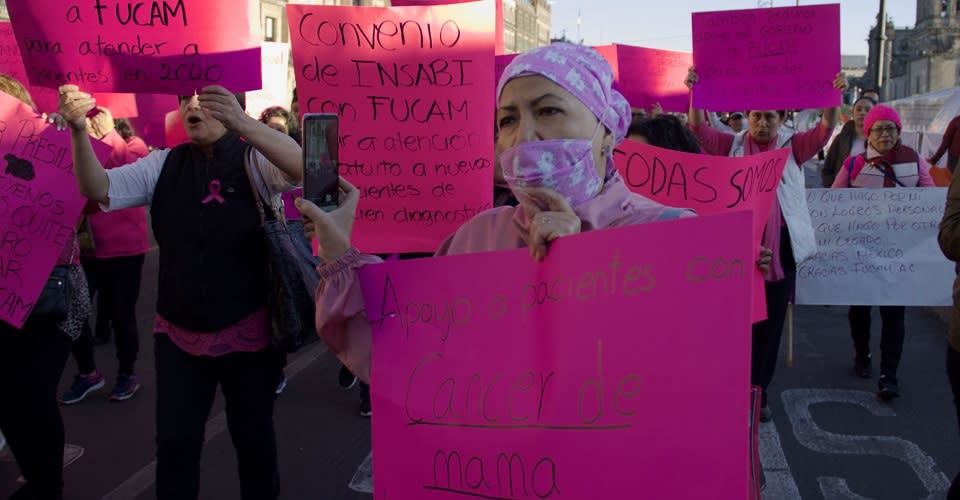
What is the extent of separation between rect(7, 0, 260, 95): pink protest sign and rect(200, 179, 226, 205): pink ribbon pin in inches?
13.3

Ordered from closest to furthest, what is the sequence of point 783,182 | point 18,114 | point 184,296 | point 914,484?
1. point 184,296
2. point 18,114
3. point 914,484
4. point 783,182

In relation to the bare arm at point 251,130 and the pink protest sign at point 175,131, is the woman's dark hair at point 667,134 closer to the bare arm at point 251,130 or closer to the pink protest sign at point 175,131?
the bare arm at point 251,130

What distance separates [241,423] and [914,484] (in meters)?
3.20

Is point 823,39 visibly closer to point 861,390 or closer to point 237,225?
point 861,390

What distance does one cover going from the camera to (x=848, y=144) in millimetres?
9148

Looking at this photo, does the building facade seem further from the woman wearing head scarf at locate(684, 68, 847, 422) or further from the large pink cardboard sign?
the large pink cardboard sign

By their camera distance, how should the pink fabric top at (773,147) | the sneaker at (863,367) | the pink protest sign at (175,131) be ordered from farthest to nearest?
the sneaker at (863,367) < the pink fabric top at (773,147) < the pink protest sign at (175,131)

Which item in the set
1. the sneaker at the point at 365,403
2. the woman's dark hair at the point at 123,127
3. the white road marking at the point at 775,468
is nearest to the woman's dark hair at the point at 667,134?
the white road marking at the point at 775,468

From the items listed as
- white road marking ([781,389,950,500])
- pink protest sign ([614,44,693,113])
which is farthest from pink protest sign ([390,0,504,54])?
pink protest sign ([614,44,693,113])

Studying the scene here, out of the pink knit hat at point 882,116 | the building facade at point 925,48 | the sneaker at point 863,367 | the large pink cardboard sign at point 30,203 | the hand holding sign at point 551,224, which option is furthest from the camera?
the building facade at point 925,48

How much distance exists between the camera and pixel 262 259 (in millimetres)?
3410

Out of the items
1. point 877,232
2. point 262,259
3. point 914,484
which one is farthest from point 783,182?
point 262,259

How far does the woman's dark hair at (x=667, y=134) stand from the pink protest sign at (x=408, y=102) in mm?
753

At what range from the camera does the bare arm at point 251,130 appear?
10.1ft
